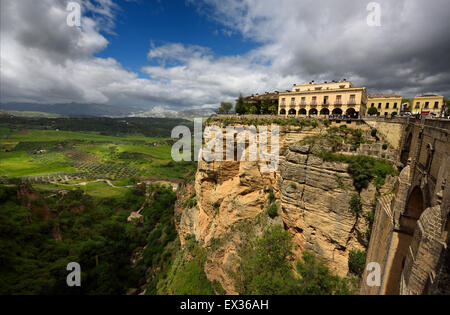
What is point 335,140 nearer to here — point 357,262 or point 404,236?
point 404,236

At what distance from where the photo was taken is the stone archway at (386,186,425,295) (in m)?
10.2

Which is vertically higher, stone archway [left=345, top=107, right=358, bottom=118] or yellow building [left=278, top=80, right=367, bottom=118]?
yellow building [left=278, top=80, right=367, bottom=118]

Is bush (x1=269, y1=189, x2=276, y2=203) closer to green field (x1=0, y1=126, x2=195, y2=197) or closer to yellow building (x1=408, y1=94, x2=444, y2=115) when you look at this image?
yellow building (x1=408, y1=94, x2=444, y2=115)

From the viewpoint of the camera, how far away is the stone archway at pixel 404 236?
33.3ft

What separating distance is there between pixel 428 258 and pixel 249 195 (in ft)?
56.9

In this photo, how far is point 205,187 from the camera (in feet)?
92.6

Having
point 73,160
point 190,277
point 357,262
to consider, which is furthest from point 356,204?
point 73,160

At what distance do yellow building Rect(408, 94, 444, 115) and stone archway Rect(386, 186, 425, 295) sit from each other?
3363cm

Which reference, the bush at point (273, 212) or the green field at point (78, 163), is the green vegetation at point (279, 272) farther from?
the green field at point (78, 163)

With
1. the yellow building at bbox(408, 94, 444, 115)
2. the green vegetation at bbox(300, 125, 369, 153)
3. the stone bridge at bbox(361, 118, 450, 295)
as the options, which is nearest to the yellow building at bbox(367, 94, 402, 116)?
the yellow building at bbox(408, 94, 444, 115)

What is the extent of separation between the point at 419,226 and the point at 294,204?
892 cm

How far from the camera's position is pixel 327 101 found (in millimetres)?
28750

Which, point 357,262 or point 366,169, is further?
point 366,169
